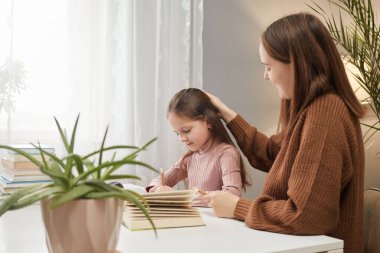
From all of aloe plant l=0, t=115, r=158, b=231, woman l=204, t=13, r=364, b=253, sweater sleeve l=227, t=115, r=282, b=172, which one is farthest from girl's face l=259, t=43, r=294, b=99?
aloe plant l=0, t=115, r=158, b=231

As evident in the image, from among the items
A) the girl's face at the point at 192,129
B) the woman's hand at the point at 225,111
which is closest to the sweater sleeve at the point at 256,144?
the woman's hand at the point at 225,111

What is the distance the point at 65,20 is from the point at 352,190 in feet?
4.94

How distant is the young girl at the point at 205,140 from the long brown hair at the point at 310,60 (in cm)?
52

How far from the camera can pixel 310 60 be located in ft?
4.15

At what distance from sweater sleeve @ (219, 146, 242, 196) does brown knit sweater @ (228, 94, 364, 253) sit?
40 cm

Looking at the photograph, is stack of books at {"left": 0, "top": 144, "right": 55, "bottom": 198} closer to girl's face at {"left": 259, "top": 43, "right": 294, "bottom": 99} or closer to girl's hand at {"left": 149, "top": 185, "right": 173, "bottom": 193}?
girl's hand at {"left": 149, "top": 185, "right": 173, "bottom": 193}

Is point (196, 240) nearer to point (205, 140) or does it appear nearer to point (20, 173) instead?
point (20, 173)

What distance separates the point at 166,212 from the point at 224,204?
0.20m

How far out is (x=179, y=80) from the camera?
2.33m

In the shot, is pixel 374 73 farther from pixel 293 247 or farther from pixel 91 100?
pixel 293 247

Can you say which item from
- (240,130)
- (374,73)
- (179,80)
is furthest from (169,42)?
(374,73)

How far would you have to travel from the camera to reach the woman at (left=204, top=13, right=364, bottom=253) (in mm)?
1100

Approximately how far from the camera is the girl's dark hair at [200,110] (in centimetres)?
180

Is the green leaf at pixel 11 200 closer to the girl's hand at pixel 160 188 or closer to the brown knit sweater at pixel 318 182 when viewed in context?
the brown knit sweater at pixel 318 182
